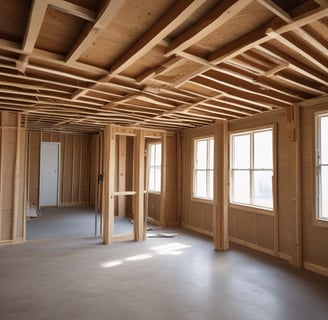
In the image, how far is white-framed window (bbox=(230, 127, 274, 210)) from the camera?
499 cm

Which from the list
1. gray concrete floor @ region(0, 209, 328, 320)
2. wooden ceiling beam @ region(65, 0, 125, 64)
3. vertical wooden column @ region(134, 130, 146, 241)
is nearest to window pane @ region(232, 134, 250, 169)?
gray concrete floor @ region(0, 209, 328, 320)

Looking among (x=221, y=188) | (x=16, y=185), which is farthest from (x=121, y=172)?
(x=221, y=188)

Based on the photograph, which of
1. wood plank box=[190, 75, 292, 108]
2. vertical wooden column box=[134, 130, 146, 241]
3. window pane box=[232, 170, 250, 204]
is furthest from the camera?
vertical wooden column box=[134, 130, 146, 241]

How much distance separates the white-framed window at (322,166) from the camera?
3984 millimetres

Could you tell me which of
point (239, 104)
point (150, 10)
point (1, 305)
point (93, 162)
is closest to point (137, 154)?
point (239, 104)

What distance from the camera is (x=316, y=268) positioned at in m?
3.98

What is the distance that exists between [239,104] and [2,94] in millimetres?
3721

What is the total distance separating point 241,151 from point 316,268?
8.13 ft

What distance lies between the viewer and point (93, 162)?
10344mm

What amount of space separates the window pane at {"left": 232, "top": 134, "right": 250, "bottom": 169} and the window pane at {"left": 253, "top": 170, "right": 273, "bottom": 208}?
0.33 meters

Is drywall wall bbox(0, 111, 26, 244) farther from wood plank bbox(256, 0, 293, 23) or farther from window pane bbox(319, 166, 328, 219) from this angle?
window pane bbox(319, 166, 328, 219)

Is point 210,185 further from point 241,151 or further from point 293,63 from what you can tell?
point 293,63

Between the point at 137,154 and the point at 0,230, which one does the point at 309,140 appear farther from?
the point at 0,230

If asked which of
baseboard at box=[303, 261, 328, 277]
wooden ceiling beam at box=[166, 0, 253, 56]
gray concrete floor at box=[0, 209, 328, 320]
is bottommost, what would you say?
gray concrete floor at box=[0, 209, 328, 320]
